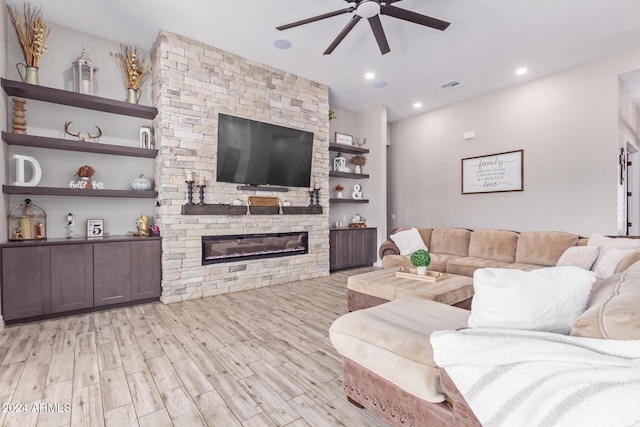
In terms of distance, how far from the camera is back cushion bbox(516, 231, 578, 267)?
151 inches

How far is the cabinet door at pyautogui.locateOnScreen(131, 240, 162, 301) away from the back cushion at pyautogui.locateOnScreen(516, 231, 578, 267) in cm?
467

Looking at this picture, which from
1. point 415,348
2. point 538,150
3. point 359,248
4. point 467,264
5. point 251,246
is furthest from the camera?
point 359,248

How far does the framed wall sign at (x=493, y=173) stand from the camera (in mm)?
4918

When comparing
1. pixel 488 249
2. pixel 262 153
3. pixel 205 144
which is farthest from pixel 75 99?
pixel 488 249

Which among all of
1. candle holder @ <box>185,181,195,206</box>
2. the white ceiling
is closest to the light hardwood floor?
candle holder @ <box>185,181,195,206</box>

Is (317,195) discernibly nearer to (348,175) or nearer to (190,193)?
(348,175)

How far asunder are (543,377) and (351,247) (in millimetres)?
4898

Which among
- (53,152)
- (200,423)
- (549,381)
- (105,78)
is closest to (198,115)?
(105,78)

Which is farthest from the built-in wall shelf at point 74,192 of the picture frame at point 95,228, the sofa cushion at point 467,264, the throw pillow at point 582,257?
the throw pillow at point 582,257

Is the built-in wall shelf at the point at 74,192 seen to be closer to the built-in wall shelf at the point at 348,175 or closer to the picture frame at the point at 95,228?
the picture frame at the point at 95,228

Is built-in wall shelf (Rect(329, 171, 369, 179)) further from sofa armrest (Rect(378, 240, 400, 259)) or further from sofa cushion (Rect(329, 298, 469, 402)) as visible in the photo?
sofa cushion (Rect(329, 298, 469, 402))

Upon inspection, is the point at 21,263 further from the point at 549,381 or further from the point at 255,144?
the point at 549,381

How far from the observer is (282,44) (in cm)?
390

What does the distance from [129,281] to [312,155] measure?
10.2ft
